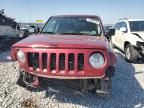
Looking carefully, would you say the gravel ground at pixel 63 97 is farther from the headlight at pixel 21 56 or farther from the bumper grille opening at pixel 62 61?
the headlight at pixel 21 56

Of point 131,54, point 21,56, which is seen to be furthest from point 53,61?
point 131,54

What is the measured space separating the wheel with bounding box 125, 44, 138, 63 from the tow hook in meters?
5.57

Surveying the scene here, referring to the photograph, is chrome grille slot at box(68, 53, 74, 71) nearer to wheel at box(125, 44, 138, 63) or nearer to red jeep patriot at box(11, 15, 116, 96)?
red jeep patriot at box(11, 15, 116, 96)

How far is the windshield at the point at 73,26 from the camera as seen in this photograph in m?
6.01

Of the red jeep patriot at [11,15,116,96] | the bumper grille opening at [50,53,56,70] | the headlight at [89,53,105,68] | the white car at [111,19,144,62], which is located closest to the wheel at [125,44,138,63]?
the white car at [111,19,144,62]

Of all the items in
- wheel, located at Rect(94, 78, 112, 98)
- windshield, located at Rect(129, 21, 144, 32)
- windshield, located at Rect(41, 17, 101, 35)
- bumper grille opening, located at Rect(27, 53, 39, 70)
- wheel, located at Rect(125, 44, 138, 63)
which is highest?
windshield, located at Rect(41, 17, 101, 35)

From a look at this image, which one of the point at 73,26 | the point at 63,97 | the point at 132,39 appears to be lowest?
the point at 63,97

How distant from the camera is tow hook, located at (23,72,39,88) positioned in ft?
15.3

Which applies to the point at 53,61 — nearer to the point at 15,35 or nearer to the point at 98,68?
the point at 98,68

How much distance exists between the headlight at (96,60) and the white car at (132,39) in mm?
5163

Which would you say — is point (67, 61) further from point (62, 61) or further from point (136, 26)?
point (136, 26)

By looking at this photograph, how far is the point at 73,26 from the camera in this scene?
6.20m

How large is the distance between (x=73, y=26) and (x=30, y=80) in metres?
1.95

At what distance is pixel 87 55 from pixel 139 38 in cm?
552
